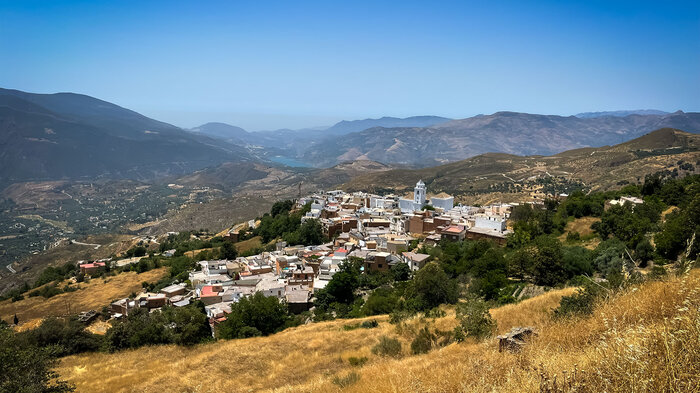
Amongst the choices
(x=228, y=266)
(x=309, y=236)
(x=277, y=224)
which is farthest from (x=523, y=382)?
(x=277, y=224)

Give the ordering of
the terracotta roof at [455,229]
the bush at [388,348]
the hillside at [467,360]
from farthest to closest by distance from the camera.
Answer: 1. the terracotta roof at [455,229]
2. the bush at [388,348]
3. the hillside at [467,360]

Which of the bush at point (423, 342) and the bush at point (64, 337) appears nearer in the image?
the bush at point (423, 342)

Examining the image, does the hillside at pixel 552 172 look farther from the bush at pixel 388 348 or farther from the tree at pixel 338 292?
the bush at pixel 388 348

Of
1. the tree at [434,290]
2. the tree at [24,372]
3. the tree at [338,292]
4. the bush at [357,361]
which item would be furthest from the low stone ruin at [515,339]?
the tree at [338,292]

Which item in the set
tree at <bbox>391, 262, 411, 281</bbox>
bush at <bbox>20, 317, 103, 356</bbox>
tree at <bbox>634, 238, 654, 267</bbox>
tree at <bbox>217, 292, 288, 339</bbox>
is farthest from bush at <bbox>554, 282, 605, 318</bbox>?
bush at <bbox>20, 317, 103, 356</bbox>

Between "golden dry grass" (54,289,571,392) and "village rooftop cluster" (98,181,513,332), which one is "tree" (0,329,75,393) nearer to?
"golden dry grass" (54,289,571,392)

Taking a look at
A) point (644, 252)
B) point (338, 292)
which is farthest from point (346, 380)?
point (644, 252)

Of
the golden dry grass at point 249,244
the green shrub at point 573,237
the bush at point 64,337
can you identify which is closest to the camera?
the bush at point 64,337

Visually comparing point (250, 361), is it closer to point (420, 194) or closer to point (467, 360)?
point (467, 360)
